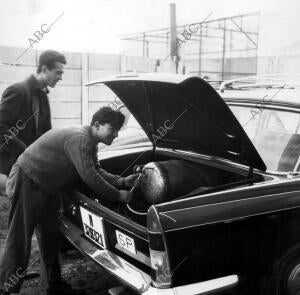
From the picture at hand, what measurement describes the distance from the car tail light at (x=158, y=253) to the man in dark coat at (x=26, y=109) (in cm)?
185

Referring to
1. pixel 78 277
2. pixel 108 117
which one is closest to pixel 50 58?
pixel 108 117

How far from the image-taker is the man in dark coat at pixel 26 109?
3.57m

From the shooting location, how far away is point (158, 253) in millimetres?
2219

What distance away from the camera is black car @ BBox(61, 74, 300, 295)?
88.1 inches

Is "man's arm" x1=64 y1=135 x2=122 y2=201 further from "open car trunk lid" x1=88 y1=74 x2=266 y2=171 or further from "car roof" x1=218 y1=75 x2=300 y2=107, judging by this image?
"car roof" x1=218 y1=75 x2=300 y2=107

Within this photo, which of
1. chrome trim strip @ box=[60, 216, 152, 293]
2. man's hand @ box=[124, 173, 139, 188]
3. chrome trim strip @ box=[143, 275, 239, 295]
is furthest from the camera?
man's hand @ box=[124, 173, 139, 188]

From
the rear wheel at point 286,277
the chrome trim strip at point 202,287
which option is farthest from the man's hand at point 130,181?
the rear wheel at point 286,277

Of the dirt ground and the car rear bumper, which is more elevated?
the car rear bumper

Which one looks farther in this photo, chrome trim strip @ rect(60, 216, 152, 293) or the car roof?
the car roof

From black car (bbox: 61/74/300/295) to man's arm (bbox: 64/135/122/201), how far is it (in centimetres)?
12

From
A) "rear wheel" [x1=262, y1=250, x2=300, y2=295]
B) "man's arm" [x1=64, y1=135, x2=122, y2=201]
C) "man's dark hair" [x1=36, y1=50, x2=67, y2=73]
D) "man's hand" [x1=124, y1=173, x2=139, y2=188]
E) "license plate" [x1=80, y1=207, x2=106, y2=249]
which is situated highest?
"man's dark hair" [x1=36, y1=50, x2=67, y2=73]

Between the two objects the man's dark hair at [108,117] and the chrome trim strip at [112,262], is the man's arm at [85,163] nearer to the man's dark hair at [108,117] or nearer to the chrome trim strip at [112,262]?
the man's dark hair at [108,117]

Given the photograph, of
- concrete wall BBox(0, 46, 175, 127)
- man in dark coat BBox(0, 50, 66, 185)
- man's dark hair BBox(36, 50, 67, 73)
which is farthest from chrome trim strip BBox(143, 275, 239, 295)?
concrete wall BBox(0, 46, 175, 127)

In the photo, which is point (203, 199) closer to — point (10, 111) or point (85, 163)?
point (85, 163)
